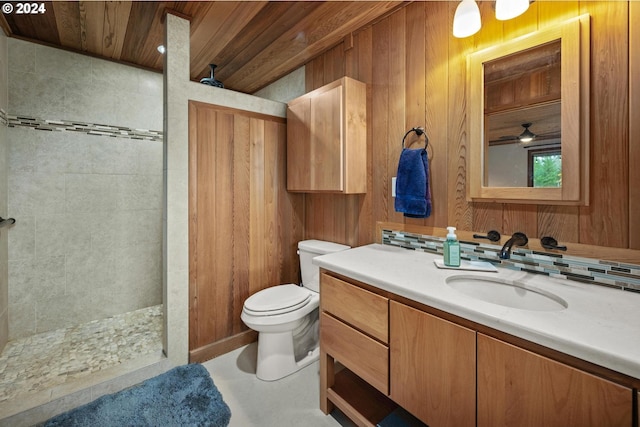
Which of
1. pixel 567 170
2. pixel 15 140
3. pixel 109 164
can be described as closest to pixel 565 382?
pixel 567 170

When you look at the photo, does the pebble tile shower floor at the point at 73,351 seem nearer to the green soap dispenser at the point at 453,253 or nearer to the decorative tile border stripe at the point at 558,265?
the green soap dispenser at the point at 453,253

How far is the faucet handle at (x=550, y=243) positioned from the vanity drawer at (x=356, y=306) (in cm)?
76

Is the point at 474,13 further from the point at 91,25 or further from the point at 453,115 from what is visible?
the point at 91,25


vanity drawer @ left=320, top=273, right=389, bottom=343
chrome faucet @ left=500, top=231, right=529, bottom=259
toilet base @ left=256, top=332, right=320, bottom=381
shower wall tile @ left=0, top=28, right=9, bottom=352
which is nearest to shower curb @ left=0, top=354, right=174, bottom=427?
toilet base @ left=256, top=332, right=320, bottom=381

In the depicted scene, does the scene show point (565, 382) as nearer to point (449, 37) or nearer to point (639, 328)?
point (639, 328)

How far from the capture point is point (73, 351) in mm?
1920

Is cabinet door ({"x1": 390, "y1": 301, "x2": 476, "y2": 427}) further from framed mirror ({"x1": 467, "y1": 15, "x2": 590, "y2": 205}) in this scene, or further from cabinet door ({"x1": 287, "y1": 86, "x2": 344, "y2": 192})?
cabinet door ({"x1": 287, "y1": 86, "x2": 344, "y2": 192})

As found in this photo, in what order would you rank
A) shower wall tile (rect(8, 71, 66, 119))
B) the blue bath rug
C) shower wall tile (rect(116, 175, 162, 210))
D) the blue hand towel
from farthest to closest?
shower wall tile (rect(116, 175, 162, 210)) → shower wall tile (rect(8, 71, 66, 119)) → the blue hand towel → the blue bath rug

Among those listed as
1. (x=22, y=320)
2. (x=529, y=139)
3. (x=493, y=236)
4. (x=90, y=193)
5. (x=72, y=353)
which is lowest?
(x=72, y=353)

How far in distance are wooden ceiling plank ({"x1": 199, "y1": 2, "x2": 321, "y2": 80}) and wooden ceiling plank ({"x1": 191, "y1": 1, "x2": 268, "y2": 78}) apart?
0.04m

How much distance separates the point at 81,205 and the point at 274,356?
6.72 feet

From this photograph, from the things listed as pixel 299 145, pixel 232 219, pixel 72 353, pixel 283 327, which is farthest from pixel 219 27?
pixel 72 353

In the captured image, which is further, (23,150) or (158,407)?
(23,150)

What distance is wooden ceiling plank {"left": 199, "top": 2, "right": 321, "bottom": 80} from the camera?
1.73 meters
